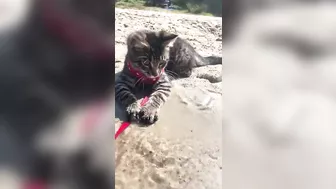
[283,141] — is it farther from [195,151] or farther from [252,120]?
[195,151]

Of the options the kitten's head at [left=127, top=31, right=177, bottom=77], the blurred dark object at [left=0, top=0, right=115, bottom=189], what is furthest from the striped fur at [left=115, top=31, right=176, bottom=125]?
the blurred dark object at [left=0, top=0, right=115, bottom=189]

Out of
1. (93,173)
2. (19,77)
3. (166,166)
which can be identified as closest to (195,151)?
(166,166)

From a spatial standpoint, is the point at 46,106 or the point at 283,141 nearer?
the point at 46,106

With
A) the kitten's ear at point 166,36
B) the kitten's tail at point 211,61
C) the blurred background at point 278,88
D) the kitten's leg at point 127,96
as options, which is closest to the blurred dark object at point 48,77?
the kitten's leg at point 127,96

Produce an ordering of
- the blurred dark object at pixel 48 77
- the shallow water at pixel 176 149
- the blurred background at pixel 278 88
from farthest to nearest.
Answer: the blurred background at pixel 278 88
the shallow water at pixel 176 149
the blurred dark object at pixel 48 77

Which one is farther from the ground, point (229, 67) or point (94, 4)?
point (94, 4)

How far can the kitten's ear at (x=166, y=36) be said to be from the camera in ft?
5.59

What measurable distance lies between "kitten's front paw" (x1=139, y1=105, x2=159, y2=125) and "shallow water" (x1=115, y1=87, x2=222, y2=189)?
0.07ft

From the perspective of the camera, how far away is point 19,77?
→ 1528 millimetres

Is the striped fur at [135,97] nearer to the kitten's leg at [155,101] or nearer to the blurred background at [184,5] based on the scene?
the kitten's leg at [155,101]

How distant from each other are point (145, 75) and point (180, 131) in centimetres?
24

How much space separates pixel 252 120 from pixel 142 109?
42cm

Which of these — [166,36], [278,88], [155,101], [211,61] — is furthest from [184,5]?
[278,88]

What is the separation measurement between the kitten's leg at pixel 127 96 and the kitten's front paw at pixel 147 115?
0.02 metres
